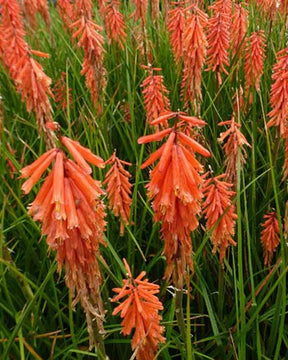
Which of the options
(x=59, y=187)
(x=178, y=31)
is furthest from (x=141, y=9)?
(x=59, y=187)

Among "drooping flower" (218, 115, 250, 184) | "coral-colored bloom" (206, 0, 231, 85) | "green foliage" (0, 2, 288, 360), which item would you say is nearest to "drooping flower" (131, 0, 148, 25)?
"green foliage" (0, 2, 288, 360)

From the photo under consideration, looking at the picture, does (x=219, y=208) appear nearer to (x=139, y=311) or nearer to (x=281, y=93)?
(x=139, y=311)

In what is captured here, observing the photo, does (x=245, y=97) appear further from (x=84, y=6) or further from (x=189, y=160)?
(x=189, y=160)

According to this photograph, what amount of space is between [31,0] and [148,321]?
379 centimetres

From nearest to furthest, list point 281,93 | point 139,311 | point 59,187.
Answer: point 59,187, point 139,311, point 281,93

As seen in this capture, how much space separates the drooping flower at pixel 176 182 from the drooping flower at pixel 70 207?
20 centimetres

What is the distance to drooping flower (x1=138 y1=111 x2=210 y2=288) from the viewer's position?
1501mm

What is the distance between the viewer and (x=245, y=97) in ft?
11.2

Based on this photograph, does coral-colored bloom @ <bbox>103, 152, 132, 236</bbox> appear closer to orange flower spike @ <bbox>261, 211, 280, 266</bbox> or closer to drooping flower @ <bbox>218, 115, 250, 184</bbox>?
drooping flower @ <bbox>218, 115, 250, 184</bbox>

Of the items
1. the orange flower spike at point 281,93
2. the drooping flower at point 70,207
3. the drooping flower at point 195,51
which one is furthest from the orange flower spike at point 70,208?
the drooping flower at point 195,51

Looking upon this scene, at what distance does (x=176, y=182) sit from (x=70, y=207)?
0.34 metres

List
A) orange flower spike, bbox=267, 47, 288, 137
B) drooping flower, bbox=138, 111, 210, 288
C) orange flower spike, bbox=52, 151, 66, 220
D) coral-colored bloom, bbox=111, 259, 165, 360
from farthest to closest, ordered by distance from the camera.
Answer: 1. orange flower spike, bbox=267, 47, 288, 137
2. coral-colored bloom, bbox=111, 259, 165, 360
3. drooping flower, bbox=138, 111, 210, 288
4. orange flower spike, bbox=52, 151, 66, 220

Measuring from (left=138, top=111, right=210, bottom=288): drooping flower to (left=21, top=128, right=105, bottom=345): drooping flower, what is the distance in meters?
0.20

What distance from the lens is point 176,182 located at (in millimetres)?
1495
